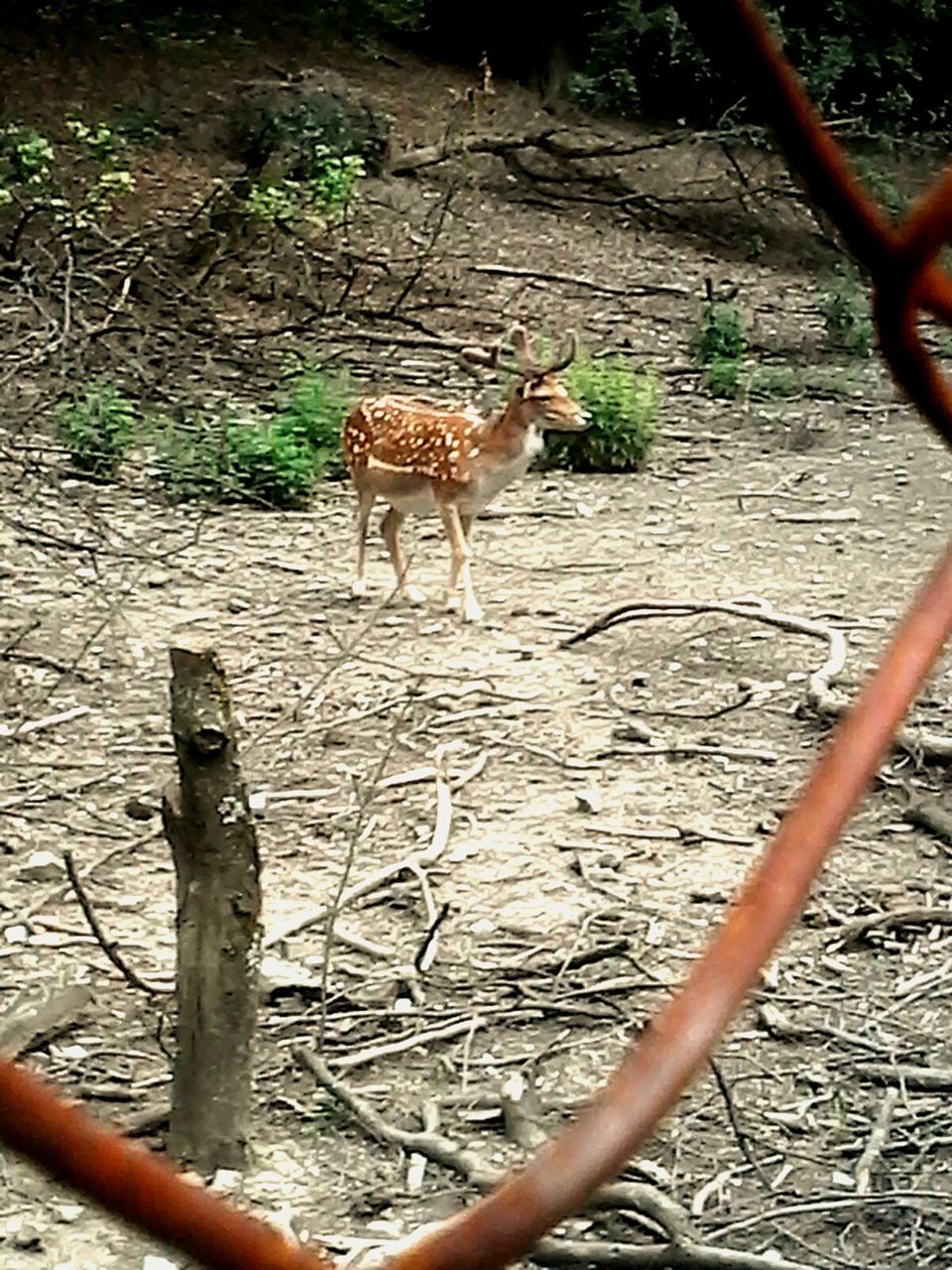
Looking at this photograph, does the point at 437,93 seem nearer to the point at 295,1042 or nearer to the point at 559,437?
the point at 559,437

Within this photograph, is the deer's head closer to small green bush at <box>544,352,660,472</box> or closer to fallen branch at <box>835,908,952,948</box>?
small green bush at <box>544,352,660,472</box>

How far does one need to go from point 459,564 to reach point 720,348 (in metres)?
4.01

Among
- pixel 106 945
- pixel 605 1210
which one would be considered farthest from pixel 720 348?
pixel 605 1210

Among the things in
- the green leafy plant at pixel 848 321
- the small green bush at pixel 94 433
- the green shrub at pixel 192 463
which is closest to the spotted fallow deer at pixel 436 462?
the green shrub at pixel 192 463

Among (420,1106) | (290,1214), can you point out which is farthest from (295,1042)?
(290,1214)

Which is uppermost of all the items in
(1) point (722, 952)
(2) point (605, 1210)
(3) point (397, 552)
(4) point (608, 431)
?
(1) point (722, 952)

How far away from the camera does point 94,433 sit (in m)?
7.23

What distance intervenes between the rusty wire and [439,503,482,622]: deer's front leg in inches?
206

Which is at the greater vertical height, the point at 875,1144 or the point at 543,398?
the point at 875,1144

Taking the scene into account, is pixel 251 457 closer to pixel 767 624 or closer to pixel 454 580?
pixel 454 580

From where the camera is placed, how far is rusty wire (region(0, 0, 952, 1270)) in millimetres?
321

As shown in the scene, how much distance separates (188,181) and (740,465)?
14.4 ft

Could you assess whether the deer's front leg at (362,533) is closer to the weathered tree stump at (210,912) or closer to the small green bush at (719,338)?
the weathered tree stump at (210,912)

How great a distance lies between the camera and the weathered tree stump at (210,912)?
269cm
